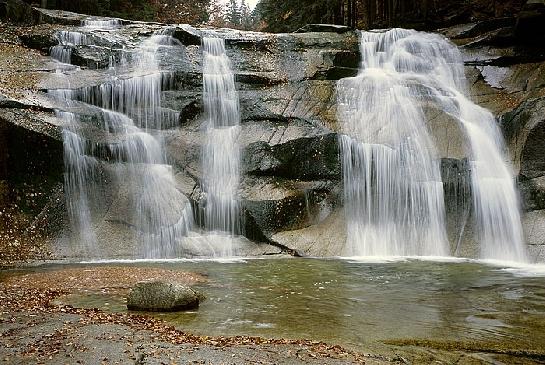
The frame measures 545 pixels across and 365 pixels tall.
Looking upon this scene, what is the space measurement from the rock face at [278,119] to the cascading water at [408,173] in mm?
313

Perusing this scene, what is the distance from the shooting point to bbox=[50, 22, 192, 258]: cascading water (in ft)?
42.6

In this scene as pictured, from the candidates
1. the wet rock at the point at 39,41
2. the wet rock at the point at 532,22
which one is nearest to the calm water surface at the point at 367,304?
the wet rock at the point at 39,41

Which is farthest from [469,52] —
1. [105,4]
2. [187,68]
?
[105,4]

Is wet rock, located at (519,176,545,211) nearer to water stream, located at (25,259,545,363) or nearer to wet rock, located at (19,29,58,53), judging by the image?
water stream, located at (25,259,545,363)

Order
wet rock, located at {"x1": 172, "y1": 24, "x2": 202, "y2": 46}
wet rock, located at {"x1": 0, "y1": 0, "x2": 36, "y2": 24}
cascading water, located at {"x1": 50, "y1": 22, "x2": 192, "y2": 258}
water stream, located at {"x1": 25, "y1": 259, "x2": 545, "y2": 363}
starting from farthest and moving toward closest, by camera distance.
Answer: wet rock, located at {"x1": 172, "y1": 24, "x2": 202, "y2": 46} → wet rock, located at {"x1": 0, "y1": 0, "x2": 36, "y2": 24} → cascading water, located at {"x1": 50, "y1": 22, "x2": 192, "y2": 258} → water stream, located at {"x1": 25, "y1": 259, "x2": 545, "y2": 363}

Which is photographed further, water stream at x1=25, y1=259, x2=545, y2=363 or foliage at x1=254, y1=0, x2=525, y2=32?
foliage at x1=254, y1=0, x2=525, y2=32

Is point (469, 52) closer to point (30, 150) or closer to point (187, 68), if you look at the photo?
point (187, 68)

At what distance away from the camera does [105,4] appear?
28.3 meters

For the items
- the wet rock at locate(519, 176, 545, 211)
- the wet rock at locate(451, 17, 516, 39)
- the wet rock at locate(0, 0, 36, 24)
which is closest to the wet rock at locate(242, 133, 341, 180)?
the wet rock at locate(519, 176, 545, 211)

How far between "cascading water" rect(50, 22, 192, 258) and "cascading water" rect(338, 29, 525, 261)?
488 centimetres

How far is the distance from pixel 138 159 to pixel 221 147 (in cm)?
243

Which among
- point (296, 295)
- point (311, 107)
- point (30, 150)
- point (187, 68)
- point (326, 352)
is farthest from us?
point (187, 68)

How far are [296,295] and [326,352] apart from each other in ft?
9.67

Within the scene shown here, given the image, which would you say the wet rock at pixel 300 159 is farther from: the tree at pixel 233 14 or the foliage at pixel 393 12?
the tree at pixel 233 14
